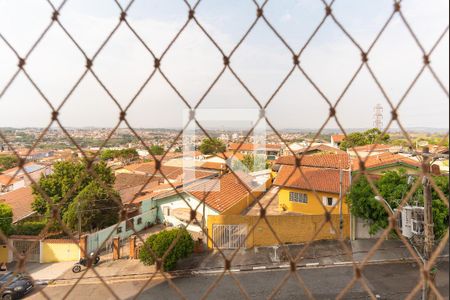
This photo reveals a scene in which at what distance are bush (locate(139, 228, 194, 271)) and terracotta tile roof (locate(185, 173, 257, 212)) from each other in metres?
0.89

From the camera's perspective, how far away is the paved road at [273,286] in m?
4.62

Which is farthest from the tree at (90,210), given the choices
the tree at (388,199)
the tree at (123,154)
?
the tree at (123,154)

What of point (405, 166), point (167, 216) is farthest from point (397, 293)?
point (167, 216)

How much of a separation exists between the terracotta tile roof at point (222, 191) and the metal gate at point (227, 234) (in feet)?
1.29

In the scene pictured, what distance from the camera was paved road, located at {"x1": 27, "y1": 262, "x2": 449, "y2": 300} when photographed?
15.2 feet

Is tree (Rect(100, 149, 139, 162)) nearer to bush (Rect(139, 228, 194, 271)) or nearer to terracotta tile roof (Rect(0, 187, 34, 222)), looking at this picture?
terracotta tile roof (Rect(0, 187, 34, 222))

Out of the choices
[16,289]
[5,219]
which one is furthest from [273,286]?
[5,219]

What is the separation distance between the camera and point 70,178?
25.6ft

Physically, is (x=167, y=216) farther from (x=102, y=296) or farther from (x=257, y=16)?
(x=257, y=16)

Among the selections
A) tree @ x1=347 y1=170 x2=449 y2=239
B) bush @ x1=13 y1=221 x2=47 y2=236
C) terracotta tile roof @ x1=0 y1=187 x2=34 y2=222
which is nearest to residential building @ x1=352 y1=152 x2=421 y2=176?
tree @ x1=347 y1=170 x2=449 y2=239

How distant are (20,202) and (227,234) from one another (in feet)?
23.1

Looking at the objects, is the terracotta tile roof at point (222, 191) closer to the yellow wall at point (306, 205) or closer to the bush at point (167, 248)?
the bush at point (167, 248)

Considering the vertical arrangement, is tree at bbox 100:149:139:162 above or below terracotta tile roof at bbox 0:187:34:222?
above

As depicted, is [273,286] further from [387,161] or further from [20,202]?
[20,202]
